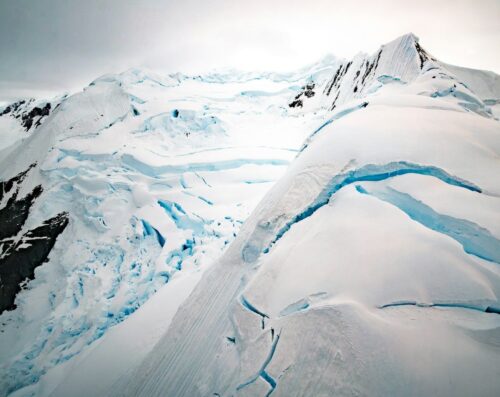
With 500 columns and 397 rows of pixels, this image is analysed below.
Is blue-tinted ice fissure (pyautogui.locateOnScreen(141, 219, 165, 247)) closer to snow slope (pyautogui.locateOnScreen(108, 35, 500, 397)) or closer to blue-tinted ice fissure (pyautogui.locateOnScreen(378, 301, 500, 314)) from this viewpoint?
snow slope (pyautogui.locateOnScreen(108, 35, 500, 397))

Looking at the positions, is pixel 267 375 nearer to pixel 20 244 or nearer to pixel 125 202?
pixel 125 202

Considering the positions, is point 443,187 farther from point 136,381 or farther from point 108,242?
point 108,242

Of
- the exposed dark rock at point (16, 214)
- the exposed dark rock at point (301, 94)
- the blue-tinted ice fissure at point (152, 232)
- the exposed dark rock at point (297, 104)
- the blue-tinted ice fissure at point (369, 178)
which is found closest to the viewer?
the blue-tinted ice fissure at point (369, 178)

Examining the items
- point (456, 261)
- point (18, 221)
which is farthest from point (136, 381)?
point (18, 221)

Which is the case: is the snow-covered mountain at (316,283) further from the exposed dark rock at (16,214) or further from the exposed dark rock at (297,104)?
the exposed dark rock at (297,104)

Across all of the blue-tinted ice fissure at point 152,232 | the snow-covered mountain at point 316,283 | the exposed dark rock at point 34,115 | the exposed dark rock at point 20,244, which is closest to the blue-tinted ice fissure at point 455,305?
the snow-covered mountain at point 316,283

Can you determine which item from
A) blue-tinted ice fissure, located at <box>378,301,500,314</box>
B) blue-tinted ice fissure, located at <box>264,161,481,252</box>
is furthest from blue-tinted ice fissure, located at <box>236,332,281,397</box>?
blue-tinted ice fissure, located at <box>264,161,481,252</box>
